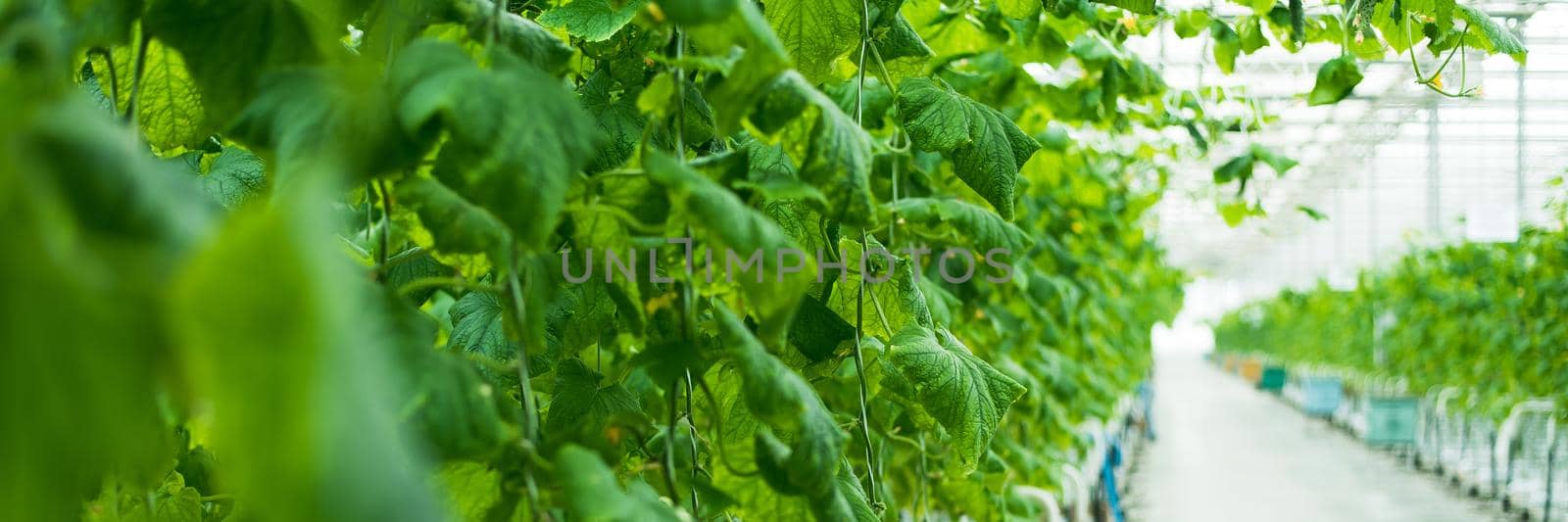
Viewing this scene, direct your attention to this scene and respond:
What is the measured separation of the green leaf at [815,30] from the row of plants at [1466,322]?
5952mm

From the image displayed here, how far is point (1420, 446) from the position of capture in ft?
29.3

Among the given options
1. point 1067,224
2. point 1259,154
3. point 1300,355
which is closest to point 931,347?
point 1259,154

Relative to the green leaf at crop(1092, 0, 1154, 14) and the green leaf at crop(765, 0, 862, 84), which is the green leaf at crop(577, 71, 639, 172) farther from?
the green leaf at crop(1092, 0, 1154, 14)

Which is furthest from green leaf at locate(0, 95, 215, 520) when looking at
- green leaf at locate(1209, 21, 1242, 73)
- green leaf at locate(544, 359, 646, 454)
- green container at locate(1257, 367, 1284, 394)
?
green container at locate(1257, 367, 1284, 394)

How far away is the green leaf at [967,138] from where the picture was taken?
3.62 feet

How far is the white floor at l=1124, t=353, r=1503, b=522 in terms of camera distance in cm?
694

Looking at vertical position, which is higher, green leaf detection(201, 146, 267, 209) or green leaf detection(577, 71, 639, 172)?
green leaf detection(577, 71, 639, 172)

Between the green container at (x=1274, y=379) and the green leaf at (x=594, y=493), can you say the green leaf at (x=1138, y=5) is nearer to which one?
the green leaf at (x=594, y=493)

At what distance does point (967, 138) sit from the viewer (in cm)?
110

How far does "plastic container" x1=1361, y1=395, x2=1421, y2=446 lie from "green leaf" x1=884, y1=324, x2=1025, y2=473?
860cm

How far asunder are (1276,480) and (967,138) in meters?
7.86

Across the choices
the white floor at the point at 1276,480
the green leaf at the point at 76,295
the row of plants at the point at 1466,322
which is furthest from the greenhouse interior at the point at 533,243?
the white floor at the point at 1276,480

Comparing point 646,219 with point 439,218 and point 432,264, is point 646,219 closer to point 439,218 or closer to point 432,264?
point 439,218

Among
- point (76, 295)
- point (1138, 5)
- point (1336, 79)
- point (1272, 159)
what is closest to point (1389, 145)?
point (1272, 159)
